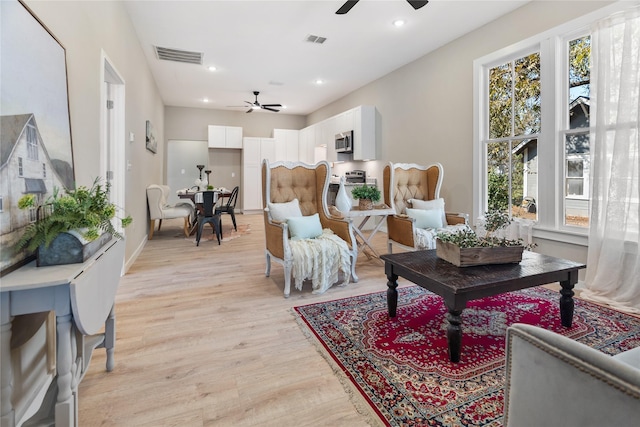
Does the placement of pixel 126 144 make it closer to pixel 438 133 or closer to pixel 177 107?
pixel 438 133

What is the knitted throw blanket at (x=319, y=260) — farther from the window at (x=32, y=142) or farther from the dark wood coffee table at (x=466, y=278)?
the window at (x=32, y=142)

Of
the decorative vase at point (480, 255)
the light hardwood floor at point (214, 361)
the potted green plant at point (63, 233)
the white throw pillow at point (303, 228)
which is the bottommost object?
the light hardwood floor at point (214, 361)

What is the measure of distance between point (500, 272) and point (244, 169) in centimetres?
755

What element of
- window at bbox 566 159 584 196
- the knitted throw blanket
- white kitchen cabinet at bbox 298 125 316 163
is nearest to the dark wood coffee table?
the knitted throw blanket

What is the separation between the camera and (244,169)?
28.3 feet

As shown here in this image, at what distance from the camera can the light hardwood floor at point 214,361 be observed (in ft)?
4.57

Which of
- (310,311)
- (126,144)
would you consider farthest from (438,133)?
(126,144)

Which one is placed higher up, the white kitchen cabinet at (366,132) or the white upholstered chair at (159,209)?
the white kitchen cabinet at (366,132)

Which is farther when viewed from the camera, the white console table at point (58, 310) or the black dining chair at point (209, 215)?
the black dining chair at point (209, 215)

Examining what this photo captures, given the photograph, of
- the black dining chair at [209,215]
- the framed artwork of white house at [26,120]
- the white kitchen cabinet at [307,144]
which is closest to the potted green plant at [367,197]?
the black dining chair at [209,215]

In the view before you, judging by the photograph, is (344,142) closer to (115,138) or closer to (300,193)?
(300,193)

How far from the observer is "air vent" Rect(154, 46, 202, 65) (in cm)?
470

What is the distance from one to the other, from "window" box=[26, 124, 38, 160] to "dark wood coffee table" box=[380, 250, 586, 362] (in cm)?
199

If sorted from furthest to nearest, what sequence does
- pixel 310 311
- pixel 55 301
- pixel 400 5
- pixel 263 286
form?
pixel 400 5, pixel 263 286, pixel 310 311, pixel 55 301
